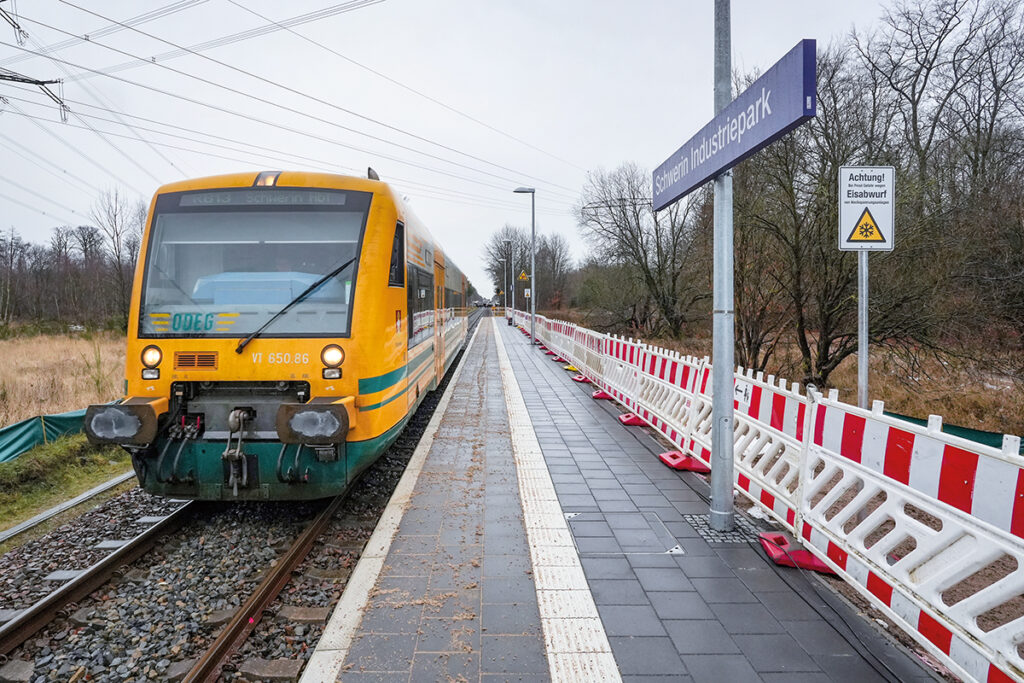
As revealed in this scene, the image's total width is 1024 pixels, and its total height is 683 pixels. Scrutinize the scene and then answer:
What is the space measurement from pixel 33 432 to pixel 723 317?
8.18 m

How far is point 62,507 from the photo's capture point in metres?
5.75

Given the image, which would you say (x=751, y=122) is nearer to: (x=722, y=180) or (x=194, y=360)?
(x=722, y=180)

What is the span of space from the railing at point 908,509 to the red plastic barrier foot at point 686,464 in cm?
81

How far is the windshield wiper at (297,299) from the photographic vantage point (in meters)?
4.66

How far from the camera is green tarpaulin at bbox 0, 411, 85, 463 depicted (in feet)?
22.3

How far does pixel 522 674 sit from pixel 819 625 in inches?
69.5

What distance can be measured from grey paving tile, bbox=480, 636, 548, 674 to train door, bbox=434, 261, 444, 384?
693 centimetres

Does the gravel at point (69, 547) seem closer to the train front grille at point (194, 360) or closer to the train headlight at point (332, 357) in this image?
the train front grille at point (194, 360)

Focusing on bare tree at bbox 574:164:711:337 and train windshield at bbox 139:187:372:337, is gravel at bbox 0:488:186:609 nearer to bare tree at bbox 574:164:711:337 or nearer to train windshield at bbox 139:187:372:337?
train windshield at bbox 139:187:372:337

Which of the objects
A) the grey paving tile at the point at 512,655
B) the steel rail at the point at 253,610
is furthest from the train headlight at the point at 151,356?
the grey paving tile at the point at 512,655

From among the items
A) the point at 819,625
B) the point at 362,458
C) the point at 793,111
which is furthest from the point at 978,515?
the point at 362,458

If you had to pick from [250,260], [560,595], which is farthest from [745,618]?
[250,260]

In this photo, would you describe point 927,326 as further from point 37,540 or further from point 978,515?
point 37,540

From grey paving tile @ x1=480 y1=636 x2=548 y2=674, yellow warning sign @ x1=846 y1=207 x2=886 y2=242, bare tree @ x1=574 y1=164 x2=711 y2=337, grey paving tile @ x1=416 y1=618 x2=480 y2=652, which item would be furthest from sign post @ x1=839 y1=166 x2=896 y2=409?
bare tree @ x1=574 y1=164 x2=711 y2=337
